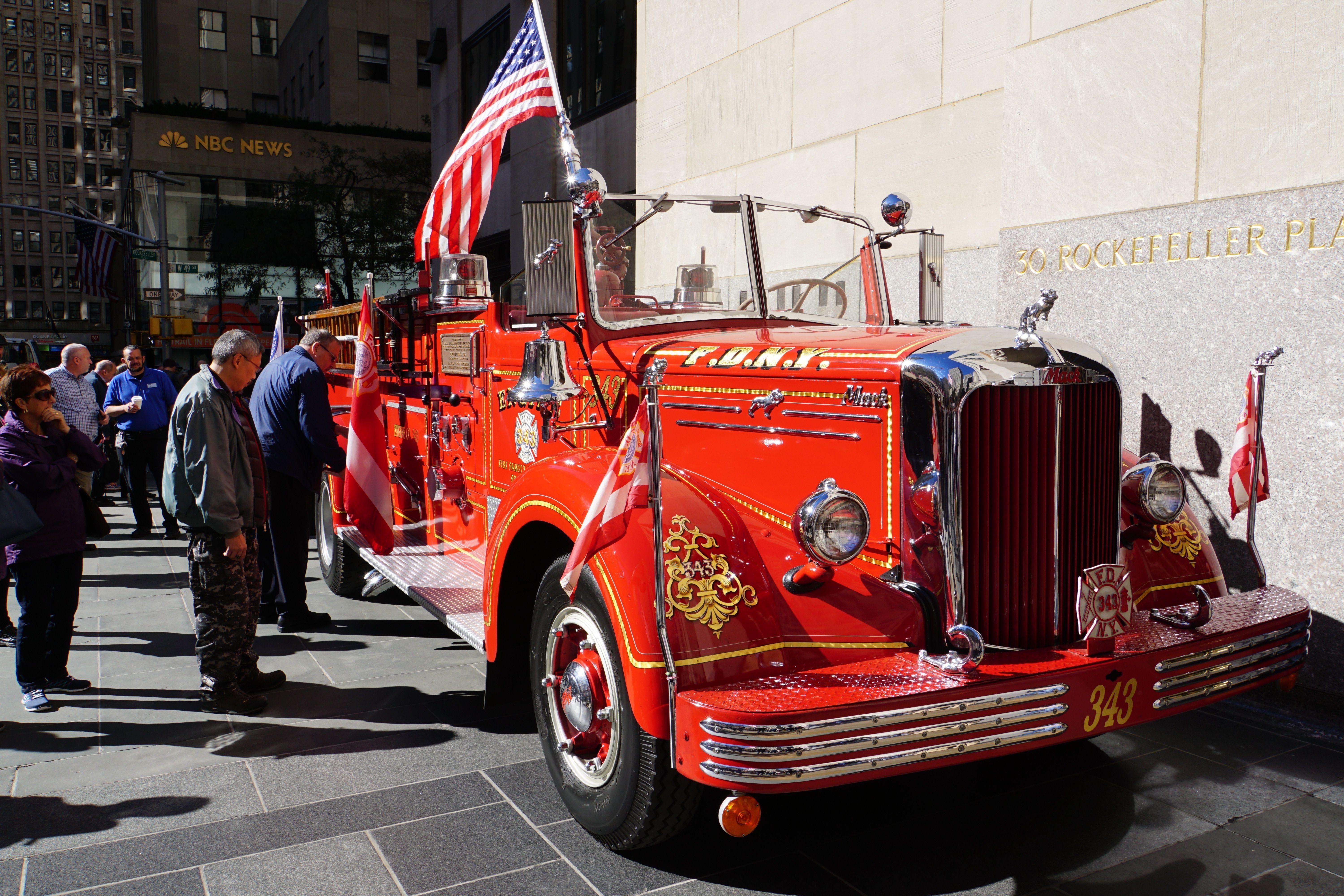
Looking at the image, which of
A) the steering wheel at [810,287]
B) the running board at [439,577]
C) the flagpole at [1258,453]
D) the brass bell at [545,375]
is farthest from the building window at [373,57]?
the flagpole at [1258,453]

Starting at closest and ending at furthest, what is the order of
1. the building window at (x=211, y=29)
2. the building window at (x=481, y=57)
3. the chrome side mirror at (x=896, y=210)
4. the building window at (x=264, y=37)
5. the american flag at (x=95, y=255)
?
the chrome side mirror at (x=896, y=210) → the building window at (x=481, y=57) → the american flag at (x=95, y=255) → the building window at (x=211, y=29) → the building window at (x=264, y=37)

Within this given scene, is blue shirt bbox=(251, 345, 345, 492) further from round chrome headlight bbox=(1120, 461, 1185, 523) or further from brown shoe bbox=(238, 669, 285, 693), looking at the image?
round chrome headlight bbox=(1120, 461, 1185, 523)

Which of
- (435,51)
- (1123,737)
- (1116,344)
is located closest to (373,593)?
(1123,737)

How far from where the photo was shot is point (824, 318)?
433 centimetres

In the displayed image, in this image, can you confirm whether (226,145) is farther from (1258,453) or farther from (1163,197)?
(1258,453)

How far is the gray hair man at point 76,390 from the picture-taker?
8289 mm

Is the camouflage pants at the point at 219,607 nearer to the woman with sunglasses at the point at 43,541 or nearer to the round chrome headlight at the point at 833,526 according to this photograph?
the woman with sunglasses at the point at 43,541

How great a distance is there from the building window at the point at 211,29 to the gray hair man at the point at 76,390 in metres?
43.4

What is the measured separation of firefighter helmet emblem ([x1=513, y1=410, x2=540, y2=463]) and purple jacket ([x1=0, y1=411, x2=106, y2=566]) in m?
2.17

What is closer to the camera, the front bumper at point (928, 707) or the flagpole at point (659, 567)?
the front bumper at point (928, 707)

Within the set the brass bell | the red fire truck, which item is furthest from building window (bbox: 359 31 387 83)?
the brass bell

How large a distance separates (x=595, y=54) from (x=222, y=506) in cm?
1007

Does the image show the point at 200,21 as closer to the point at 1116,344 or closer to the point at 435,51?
the point at 435,51

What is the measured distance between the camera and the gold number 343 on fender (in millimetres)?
2686
